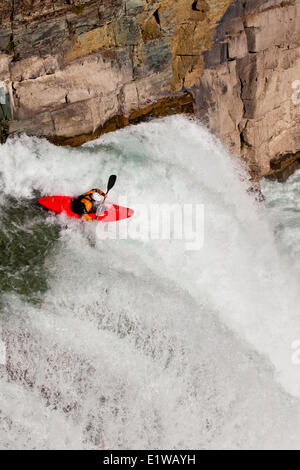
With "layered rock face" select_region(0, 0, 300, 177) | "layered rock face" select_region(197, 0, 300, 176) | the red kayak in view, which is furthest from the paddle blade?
"layered rock face" select_region(197, 0, 300, 176)

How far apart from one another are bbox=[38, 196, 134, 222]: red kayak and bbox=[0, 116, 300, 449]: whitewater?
0.34ft

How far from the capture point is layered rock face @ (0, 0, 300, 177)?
A: 6.25 meters

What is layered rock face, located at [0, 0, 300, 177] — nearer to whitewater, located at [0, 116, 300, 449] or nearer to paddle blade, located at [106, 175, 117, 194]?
whitewater, located at [0, 116, 300, 449]

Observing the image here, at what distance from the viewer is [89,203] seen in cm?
597

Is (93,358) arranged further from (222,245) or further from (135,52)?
(135,52)

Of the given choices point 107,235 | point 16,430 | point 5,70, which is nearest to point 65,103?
point 5,70

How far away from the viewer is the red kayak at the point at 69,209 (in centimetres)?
614

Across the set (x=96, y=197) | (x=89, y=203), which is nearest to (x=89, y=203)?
(x=89, y=203)

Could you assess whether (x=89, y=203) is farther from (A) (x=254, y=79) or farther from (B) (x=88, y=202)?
(A) (x=254, y=79)

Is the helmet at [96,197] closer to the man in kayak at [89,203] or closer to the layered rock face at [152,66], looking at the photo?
the man in kayak at [89,203]

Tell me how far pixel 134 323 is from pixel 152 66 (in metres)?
4.11

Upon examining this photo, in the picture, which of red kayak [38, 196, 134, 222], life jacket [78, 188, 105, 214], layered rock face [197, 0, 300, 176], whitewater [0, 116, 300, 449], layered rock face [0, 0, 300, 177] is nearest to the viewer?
whitewater [0, 116, 300, 449]

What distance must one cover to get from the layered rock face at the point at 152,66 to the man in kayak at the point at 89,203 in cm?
130

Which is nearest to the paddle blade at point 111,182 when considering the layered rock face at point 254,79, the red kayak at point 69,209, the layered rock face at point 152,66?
the red kayak at point 69,209
